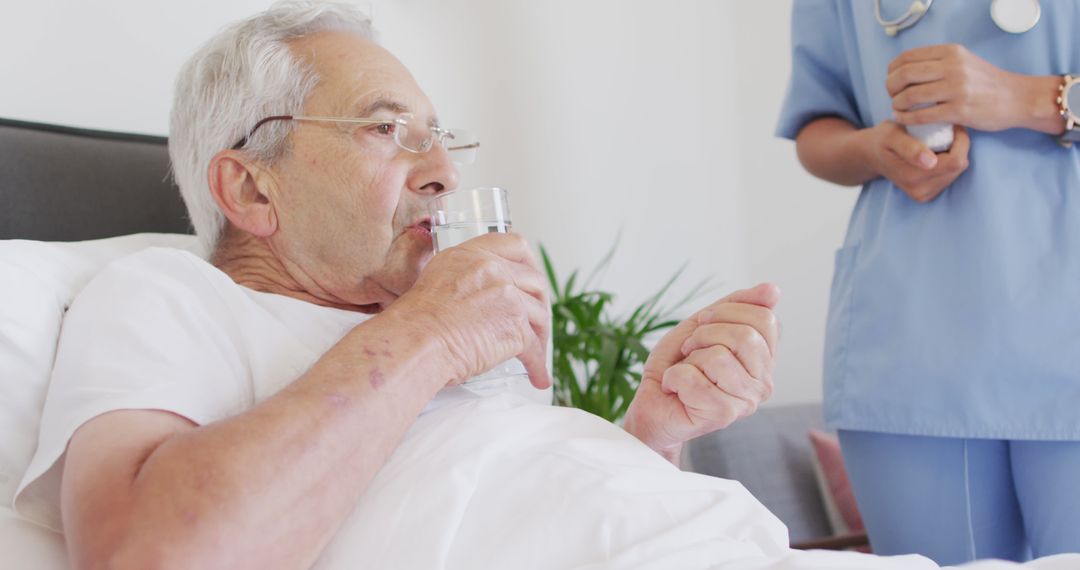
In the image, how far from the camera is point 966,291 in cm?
130

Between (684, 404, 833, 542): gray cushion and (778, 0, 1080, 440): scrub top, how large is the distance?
1157 millimetres

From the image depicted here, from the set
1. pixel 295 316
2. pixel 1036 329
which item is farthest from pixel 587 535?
pixel 1036 329

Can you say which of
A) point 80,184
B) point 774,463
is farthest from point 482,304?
point 774,463

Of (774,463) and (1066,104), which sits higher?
(1066,104)

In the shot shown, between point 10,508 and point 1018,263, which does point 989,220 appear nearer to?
point 1018,263

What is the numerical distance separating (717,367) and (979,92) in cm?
57

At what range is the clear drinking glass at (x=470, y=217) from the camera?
107cm

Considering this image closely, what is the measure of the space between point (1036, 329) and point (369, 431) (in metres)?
0.92

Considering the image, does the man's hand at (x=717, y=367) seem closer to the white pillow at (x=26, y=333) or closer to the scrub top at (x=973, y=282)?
the scrub top at (x=973, y=282)

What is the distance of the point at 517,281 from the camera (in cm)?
102

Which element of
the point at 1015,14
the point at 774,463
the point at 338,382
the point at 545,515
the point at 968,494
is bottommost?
the point at 774,463

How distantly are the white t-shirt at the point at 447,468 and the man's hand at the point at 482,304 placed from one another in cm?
6

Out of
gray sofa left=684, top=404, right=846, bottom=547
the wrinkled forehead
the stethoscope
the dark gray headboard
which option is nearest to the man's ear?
the wrinkled forehead

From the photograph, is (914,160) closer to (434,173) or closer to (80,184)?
(434,173)
